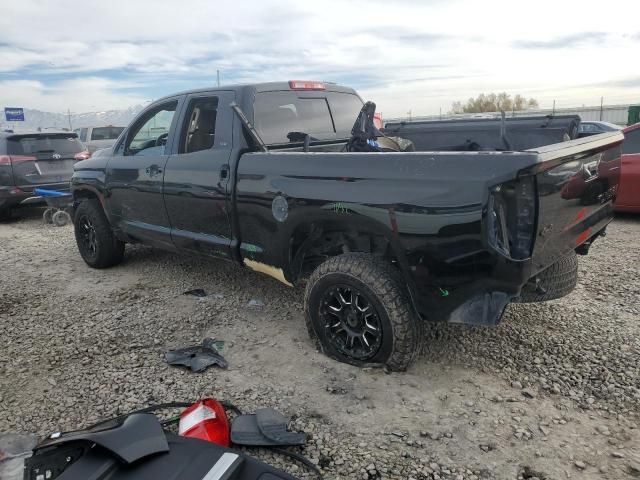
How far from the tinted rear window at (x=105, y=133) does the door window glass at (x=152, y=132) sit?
39.9 ft

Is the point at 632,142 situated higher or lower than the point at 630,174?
higher

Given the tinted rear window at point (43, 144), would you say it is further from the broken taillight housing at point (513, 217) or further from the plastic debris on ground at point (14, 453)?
the broken taillight housing at point (513, 217)

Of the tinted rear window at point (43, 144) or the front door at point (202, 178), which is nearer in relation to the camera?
the front door at point (202, 178)

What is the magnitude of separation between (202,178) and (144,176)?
0.97 meters

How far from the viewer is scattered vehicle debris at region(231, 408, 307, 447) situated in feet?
8.43

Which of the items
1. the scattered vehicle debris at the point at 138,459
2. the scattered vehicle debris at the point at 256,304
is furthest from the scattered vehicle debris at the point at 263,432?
the scattered vehicle debris at the point at 256,304

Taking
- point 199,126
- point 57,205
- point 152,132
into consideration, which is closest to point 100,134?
point 57,205

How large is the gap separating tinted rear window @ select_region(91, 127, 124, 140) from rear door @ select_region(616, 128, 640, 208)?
14.2 meters

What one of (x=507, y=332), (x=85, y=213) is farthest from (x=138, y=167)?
(x=507, y=332)

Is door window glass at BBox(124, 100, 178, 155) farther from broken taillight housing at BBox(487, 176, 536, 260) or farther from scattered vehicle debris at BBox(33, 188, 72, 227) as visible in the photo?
broken taillight housing at BBox(487, 176, 536, 260)

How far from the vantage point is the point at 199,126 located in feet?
14.3

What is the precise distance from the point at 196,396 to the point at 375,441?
114 cm

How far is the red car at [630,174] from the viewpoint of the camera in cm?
685

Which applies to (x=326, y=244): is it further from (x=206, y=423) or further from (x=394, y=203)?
(x=206, y=423)
